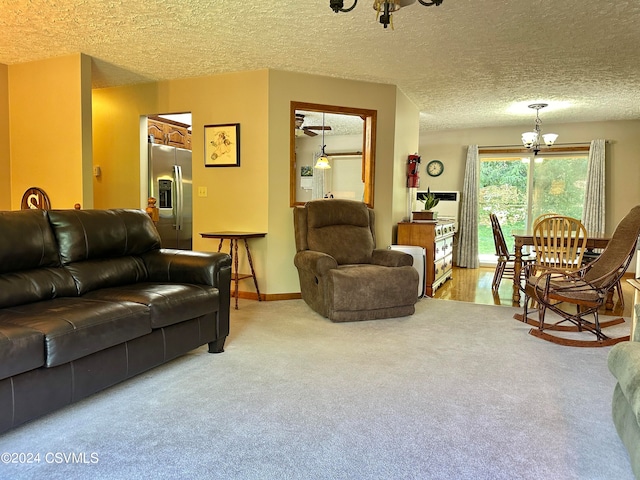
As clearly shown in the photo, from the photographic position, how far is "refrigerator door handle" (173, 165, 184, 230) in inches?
217

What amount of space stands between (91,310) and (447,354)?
7.17 ft

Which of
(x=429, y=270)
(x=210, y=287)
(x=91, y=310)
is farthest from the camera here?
(x=429, y=270)

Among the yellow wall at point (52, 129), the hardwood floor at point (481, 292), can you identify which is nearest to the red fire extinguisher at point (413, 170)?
the hardwood floor at point (481, 292)

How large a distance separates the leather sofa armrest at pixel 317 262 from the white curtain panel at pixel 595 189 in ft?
16.3

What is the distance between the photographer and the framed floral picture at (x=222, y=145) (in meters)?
4.61

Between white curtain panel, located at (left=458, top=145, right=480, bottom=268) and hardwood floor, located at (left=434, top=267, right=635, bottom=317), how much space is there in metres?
0.75

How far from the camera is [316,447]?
174 cm

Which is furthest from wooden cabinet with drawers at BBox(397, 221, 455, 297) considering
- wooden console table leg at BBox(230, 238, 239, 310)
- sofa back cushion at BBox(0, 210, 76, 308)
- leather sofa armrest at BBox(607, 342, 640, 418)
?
sofa back cushion at BBox(0, 210, 76, 308)

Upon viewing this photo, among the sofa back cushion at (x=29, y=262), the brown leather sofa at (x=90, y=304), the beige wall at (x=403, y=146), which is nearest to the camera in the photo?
the brown leather sofa at (x=90, y=304)

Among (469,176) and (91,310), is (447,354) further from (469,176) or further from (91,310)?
(469,176)

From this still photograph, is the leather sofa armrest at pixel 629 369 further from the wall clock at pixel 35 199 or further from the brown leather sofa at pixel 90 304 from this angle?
the wall clock at pixel 35 199

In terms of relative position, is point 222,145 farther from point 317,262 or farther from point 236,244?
point 317,262

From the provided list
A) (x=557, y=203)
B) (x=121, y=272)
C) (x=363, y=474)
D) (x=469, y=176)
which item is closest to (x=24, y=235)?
(x=121, y=272)

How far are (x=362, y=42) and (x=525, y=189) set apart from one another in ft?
16.2
